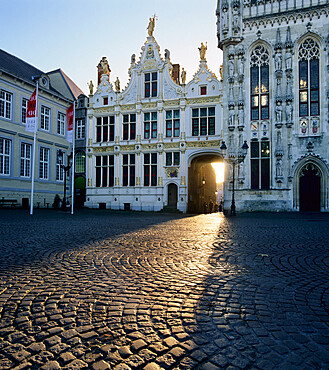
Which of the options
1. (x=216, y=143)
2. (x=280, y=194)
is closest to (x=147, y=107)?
(x=216, y=143)

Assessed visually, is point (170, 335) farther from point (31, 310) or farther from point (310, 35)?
point (310, 35)

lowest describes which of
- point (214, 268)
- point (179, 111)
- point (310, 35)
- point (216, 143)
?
point (214, 268)

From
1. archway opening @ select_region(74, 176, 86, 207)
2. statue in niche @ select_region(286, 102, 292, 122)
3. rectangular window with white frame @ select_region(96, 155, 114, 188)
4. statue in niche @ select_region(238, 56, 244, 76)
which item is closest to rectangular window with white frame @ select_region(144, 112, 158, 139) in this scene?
rectangular window with white frame @ select_region(96, 155, 114, 188)

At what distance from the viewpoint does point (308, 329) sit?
296 centimetres

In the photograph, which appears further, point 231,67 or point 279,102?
point 231,67

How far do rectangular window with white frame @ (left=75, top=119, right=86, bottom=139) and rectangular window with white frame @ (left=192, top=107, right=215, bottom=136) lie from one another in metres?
16.2

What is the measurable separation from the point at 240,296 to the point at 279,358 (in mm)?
1482

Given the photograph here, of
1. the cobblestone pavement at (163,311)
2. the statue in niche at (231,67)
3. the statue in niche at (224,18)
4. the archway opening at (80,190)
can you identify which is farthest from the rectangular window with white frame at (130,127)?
the cobblestone pavement at (163,311)

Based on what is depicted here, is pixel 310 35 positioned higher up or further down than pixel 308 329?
higher up

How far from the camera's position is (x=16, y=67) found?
105ft

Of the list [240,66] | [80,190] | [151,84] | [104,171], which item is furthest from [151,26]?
[80,190]

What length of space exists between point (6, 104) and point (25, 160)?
5544 mm

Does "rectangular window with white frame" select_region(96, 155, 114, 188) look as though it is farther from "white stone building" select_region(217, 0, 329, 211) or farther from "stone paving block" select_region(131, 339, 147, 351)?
"stone paving block" select_region(131, 339, 147, 351)

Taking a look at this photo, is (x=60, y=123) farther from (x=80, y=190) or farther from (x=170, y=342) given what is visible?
(x=170, y=342)
